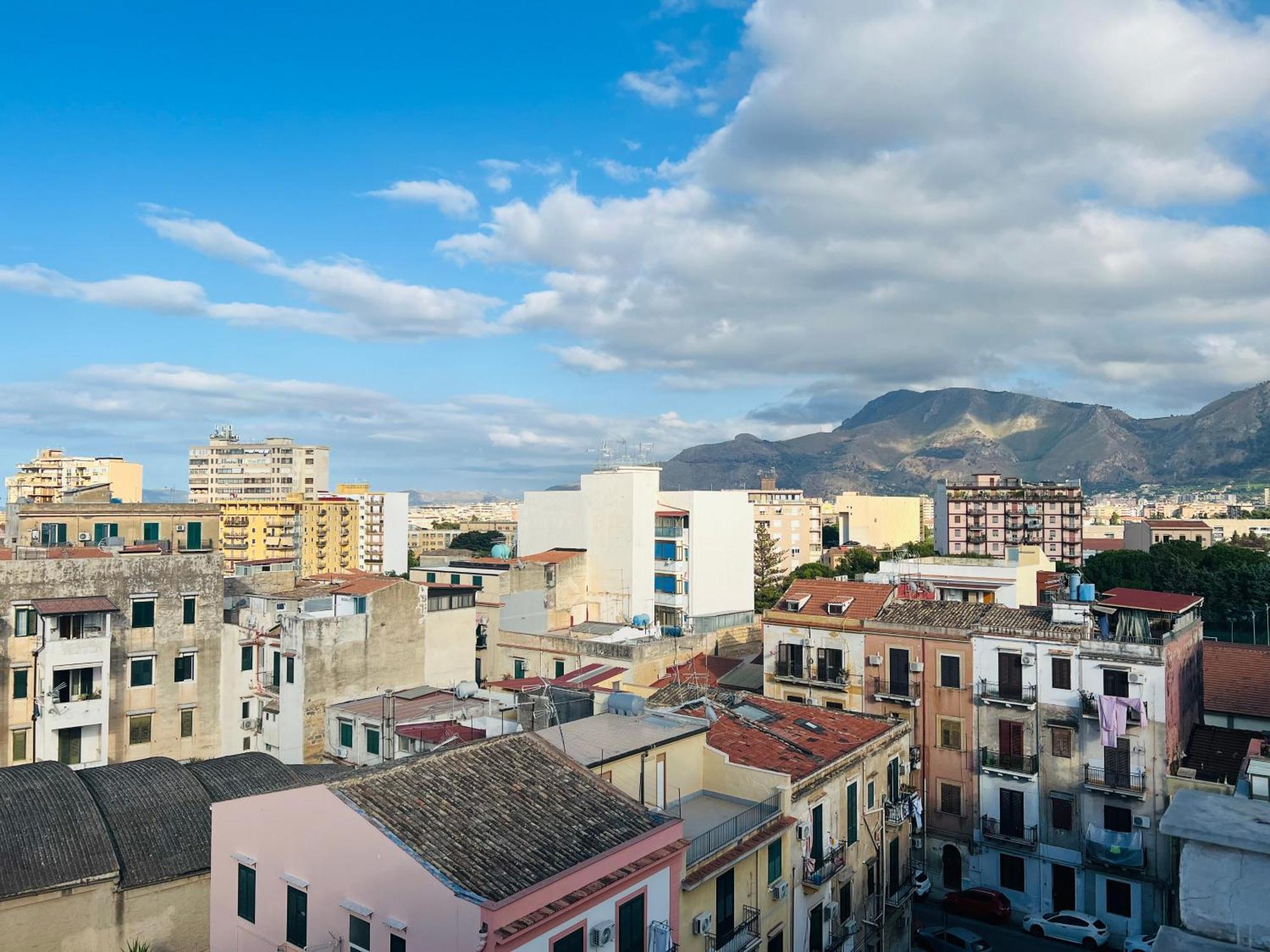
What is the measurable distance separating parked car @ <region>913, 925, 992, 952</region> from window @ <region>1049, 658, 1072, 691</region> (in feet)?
34.6

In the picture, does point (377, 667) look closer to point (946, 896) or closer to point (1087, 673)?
point (946, 896)

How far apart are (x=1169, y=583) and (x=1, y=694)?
309 ft

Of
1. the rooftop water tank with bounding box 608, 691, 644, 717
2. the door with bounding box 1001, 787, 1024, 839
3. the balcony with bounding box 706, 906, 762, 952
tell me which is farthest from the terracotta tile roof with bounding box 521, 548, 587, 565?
the balcony with bounding box 706, 906, 762, 952

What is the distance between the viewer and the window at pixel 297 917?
17.7 meters

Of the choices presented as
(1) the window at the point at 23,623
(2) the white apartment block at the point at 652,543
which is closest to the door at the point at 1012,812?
(2) the white apartment block at the point at 652,543

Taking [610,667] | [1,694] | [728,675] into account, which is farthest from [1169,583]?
[1,694]

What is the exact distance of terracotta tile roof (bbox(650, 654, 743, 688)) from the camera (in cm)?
4750

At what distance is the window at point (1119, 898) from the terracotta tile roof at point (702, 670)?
62.0ft

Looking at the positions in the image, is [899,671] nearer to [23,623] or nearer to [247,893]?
[247,893]

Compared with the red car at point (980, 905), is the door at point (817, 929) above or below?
above

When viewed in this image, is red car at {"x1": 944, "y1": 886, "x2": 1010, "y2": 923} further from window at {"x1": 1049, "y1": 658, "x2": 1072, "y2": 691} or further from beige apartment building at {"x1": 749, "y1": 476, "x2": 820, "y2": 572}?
beige apartment building at {"x1": 749, "y1": 476, "x2": 820, "y2": 572}

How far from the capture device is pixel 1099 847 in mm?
36344

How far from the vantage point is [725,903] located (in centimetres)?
2156

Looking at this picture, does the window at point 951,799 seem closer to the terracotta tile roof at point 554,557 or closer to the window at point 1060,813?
the window at point 1060,813
